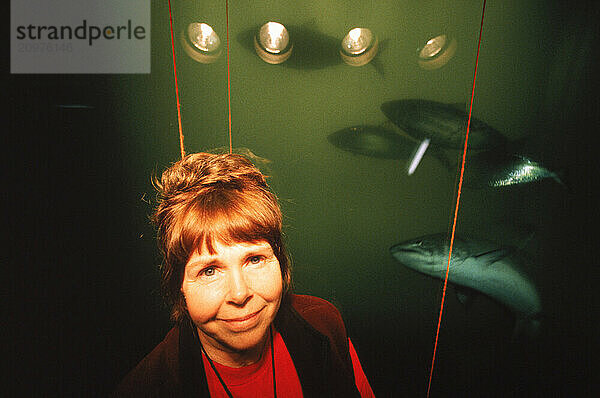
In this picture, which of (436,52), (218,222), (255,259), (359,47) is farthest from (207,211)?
(436,52)

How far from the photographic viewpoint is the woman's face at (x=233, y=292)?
710 millimetres

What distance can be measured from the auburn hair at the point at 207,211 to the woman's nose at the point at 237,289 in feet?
0.24

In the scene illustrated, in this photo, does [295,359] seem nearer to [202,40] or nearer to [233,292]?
[233,292]

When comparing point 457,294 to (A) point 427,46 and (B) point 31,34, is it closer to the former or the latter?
(A) point 427,46

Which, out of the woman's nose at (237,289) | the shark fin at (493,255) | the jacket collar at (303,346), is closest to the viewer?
the woman's nose at (237,289)

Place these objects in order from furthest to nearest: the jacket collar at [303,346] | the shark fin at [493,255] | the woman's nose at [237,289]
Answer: the shark fin at [493,255]
the jacket collar at [303,346]
the woman's nose at [237,289]

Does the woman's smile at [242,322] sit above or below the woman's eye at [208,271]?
below

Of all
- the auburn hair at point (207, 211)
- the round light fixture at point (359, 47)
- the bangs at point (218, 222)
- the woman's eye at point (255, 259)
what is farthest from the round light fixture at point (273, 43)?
the woman's eye at point (255, 259)

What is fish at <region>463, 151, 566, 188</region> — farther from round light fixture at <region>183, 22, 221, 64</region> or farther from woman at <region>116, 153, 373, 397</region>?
round light fixture at <region>183, 22, 221, 64</region>

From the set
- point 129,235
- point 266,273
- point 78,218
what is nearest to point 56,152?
point 78,218

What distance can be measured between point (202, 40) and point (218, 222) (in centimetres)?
47

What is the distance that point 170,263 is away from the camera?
2.51ft

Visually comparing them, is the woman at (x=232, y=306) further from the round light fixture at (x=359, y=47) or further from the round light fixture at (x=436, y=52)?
the round light fixture at (x=436, y=52)

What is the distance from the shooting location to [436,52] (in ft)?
2.86
